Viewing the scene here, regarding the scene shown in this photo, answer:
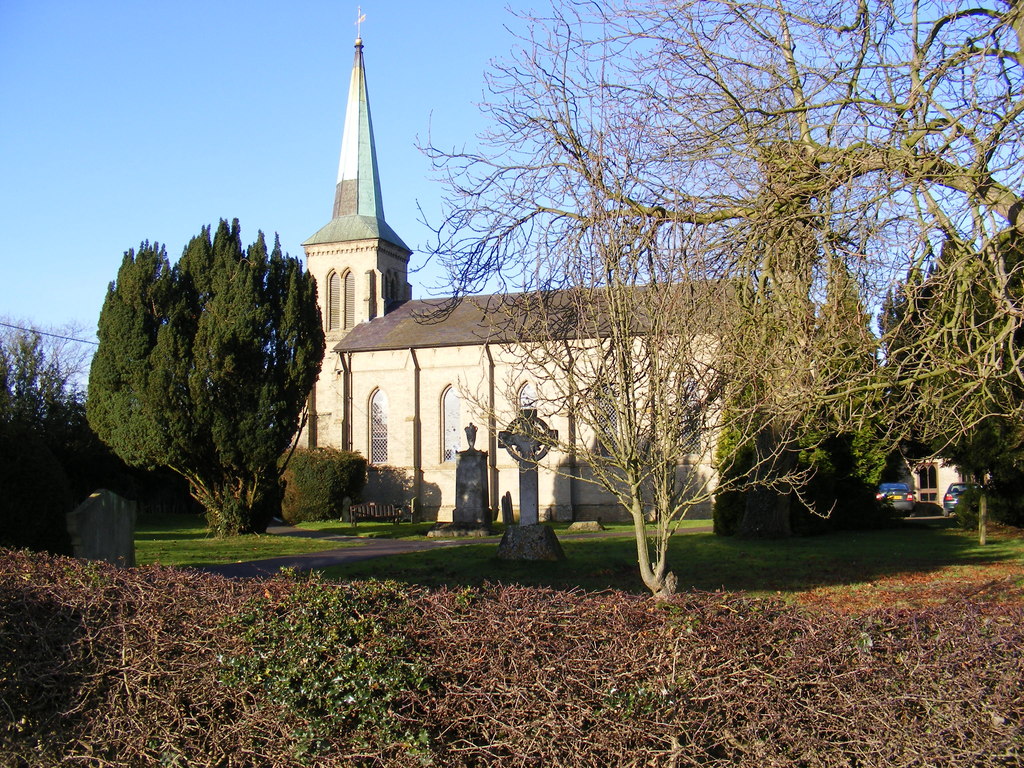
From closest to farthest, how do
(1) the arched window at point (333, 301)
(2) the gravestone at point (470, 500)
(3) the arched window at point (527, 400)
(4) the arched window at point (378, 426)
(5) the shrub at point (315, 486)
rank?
(3) the arched window at point (527, 400)
(2) the gravestone at point (470, 500)
(5) the shrub at point (315, 486)
(4) the arched window at point (378, 426)
(1) the arched window at point (333, 301)

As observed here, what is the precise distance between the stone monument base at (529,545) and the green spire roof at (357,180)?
33.4 metres

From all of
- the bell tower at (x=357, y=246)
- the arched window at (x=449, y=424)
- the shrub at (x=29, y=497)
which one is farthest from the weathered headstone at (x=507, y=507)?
the shrub at (x=29, y=497)

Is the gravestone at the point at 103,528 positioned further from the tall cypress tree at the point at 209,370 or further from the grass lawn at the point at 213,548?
the tall cypress tree at the point at 209,370

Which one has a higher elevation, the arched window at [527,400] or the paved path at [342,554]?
the arched window at [527,400]

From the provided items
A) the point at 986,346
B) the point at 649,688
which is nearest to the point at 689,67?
the point at 986,346

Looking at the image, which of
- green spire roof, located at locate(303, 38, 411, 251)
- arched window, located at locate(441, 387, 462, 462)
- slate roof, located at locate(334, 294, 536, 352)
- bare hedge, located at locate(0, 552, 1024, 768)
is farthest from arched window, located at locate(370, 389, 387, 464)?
bare hedge, located at locate(0, 552, 1024, 768)

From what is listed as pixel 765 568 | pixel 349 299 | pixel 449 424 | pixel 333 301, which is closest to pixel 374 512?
pixel 449 424

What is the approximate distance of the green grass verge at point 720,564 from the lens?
11.9 m

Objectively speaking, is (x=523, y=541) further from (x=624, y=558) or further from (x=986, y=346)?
(x=986, y=346)

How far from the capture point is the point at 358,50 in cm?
4609

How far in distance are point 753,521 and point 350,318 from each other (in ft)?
96.5

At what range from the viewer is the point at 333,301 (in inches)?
1784

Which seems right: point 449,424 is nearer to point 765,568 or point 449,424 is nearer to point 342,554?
point 342,554

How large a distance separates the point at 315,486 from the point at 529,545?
21910 millimetres
